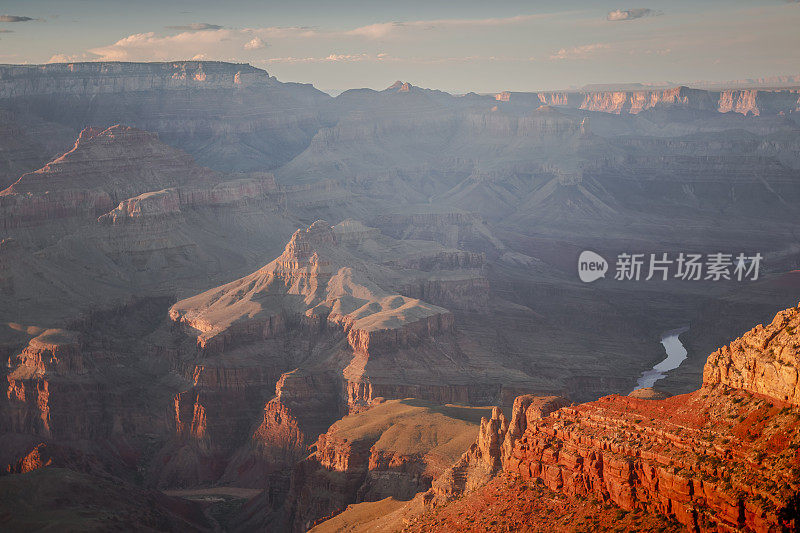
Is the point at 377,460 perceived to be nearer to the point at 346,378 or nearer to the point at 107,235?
the point at 346,378

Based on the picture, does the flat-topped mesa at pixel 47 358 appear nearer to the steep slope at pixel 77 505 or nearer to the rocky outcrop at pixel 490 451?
the steep slope at pixel 77 505

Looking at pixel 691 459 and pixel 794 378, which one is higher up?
pixel 794 378

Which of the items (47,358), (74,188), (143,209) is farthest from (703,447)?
(74,188)

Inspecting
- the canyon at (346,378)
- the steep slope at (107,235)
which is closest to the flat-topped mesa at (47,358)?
the canyon at (346,378)

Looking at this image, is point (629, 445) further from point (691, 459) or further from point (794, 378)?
point (794, 378)

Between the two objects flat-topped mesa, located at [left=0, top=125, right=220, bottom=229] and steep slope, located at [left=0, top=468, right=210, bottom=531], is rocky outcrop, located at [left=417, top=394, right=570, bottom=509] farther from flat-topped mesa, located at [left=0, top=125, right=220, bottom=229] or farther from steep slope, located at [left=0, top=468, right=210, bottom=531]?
flat-topped mesa, located at [left=0, top=125, right=220, bottom=229]

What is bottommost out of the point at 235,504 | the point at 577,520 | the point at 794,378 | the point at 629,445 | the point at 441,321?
the point at 235,504

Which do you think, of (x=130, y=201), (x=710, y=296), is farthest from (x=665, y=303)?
(x=130, y=201)

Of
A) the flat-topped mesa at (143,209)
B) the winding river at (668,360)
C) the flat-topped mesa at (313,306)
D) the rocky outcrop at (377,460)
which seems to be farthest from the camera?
the flat-topped mesa at (143,209)
